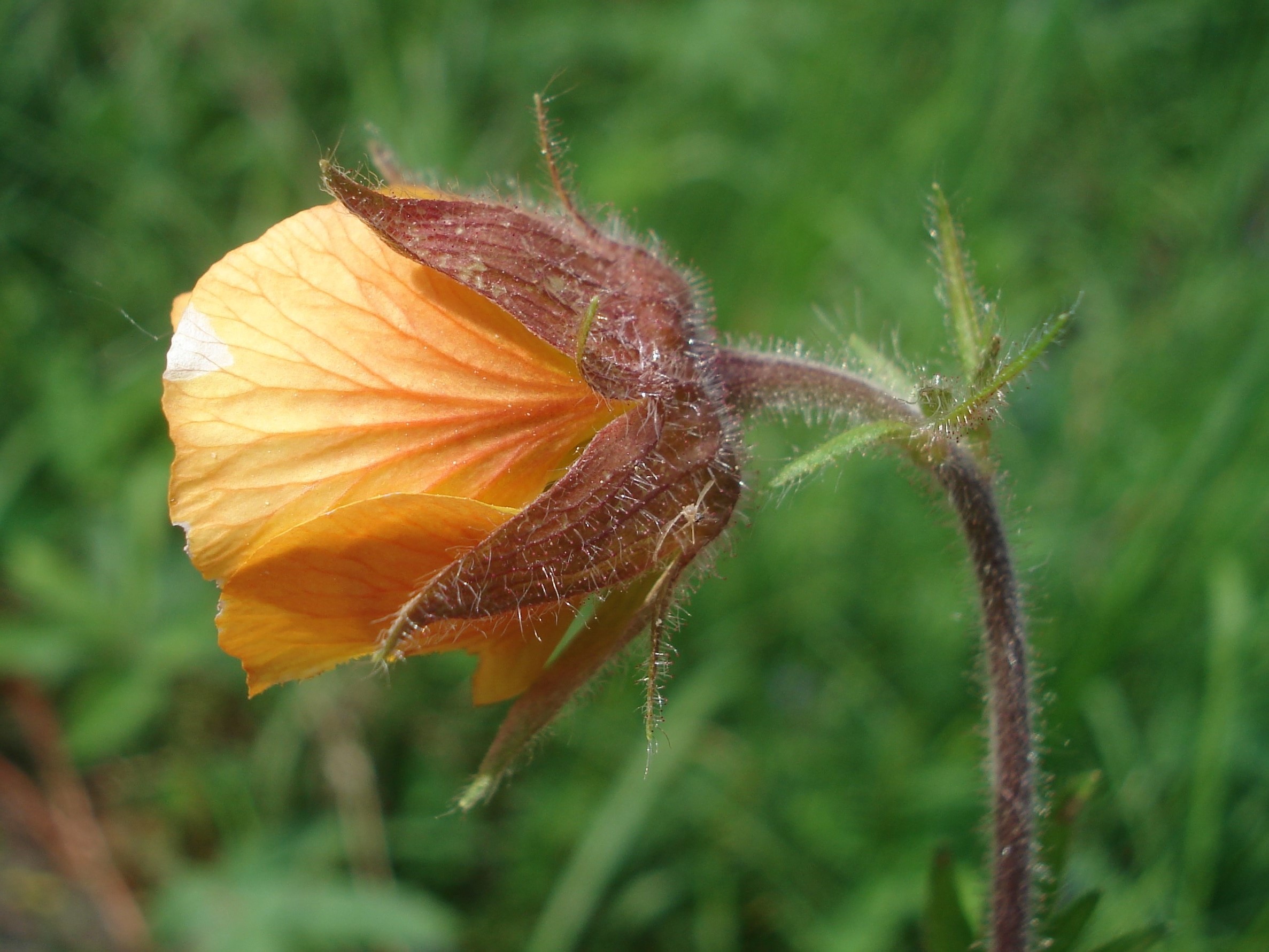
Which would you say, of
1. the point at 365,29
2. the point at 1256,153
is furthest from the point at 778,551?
the point at 365,29

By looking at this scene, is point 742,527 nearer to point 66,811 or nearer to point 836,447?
point 836,447

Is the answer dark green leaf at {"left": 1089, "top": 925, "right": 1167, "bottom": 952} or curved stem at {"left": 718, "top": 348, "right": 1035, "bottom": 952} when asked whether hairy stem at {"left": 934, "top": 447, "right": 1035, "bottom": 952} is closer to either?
curved stem at {"left": 718, "top": 348, "right": 1035, "bottom": 952}

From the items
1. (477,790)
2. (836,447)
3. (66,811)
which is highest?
(836,447)

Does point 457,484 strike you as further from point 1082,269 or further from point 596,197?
point 1082,269

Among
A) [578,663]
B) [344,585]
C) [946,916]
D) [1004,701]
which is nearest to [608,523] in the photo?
[578,663]

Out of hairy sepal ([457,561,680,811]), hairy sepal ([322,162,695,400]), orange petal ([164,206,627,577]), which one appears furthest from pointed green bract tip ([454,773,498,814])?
hairy sepal ([322,162,695,400])

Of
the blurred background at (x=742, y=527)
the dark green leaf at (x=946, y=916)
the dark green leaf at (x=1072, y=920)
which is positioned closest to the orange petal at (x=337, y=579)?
the blurred background at (x=742, y=527)
